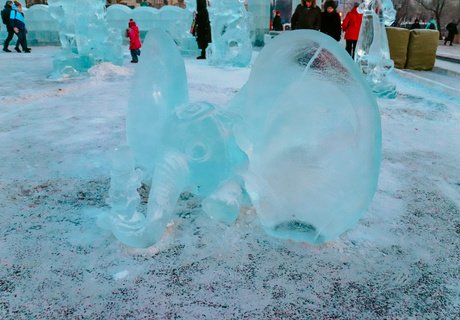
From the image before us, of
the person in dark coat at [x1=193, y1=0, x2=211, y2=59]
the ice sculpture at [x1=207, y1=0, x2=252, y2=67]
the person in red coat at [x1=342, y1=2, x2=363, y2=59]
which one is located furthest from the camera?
the person in dark coat at [x1=193, y1=0, x2=211, y2=59]

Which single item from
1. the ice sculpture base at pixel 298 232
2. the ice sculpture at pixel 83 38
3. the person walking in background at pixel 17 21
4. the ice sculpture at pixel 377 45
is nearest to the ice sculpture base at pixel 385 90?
the ice sculpture at pixel 377 45

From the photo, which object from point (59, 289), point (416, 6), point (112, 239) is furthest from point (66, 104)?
point (416, 6)

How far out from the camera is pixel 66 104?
230 inches

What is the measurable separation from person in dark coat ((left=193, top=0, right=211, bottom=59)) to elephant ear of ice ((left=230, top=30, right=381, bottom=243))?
905 cm

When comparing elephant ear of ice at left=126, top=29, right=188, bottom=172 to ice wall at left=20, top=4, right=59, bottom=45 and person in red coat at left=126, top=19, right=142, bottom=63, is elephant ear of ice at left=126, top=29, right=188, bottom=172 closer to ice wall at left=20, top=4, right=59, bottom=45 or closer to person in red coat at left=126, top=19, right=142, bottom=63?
person in red coat at left=126, top=19, right=142, bottom=63

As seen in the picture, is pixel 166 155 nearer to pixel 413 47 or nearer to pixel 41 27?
pixel 413 47

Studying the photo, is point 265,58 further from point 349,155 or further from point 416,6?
point 416,6

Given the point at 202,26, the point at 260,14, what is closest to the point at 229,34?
the point at 202,26

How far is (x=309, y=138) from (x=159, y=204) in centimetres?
89

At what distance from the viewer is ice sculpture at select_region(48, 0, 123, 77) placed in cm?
823

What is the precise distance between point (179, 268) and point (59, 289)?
1.93 ft

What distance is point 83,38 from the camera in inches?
340

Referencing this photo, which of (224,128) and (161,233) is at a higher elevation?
(224,128)

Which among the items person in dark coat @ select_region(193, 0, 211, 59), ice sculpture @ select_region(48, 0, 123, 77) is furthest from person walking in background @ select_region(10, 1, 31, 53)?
person in dark coat @ select_region(193, 0, 211, 59)
